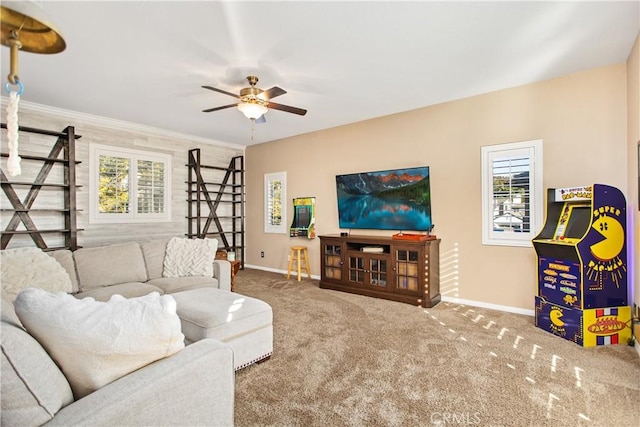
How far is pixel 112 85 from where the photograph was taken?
12.2 ft

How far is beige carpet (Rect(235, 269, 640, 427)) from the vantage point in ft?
6.28

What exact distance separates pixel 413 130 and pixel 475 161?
39.1 inches

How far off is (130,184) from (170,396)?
4984 millimetres

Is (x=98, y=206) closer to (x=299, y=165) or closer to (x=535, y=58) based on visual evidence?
(x=299, y=165)

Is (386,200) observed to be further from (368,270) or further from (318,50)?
(318,50)

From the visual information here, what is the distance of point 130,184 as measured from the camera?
5.29m

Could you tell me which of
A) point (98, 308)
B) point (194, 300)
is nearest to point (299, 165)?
point (194, 300)

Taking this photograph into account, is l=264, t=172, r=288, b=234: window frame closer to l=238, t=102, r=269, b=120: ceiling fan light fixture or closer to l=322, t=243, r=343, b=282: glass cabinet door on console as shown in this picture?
l=322, t=243, r=343, b=282: glass cabinet door on console

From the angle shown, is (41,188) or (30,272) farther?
(41,188)

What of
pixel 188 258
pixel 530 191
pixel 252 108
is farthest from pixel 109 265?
pixel 530 191

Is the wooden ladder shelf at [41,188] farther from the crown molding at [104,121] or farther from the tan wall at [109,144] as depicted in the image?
the crown molding at [104,121]

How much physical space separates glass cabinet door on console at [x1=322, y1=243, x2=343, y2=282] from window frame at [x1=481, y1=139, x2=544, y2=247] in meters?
2.02

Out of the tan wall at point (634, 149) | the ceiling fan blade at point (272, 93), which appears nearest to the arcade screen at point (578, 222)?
the tan wall at point (634, 149)

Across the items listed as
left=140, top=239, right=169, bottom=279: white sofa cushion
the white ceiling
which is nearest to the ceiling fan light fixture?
the white ceiling
